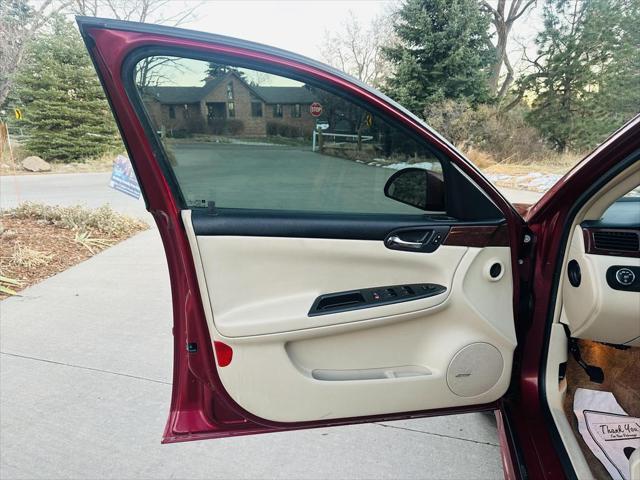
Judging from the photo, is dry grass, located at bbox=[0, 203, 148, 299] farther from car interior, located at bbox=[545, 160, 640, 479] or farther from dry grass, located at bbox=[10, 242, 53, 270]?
car interior, located at bbox=[545, 160, 640, 479]

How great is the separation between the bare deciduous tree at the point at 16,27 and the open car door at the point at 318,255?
7958mm

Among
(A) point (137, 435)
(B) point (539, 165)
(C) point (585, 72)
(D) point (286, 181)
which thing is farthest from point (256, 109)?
(C) point (585, 72)

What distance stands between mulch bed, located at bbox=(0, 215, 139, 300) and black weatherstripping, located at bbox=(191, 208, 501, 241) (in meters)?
3.67

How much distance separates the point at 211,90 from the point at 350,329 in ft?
3.40

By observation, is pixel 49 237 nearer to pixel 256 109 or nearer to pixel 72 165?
pixel 256 109

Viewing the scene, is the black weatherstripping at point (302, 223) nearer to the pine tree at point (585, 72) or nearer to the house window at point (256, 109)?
the house window at point (256, 109)

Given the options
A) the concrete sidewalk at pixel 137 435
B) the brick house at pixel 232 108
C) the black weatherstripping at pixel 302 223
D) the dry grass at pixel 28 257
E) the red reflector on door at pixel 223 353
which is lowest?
the concrete sidewalk at pixel 137 435

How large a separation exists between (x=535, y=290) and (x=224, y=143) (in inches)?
56.0

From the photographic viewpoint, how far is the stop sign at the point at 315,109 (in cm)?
146

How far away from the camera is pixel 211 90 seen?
55.5 inches

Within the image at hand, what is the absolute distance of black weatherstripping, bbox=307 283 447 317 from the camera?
1.57m

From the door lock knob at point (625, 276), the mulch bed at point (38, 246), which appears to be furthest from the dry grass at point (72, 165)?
the door lock knob at point (625, 276)

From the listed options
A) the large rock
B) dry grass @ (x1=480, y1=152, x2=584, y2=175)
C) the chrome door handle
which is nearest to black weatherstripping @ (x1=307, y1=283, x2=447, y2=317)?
the chrome door handle

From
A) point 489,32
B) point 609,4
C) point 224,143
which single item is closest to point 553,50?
point 489,32
